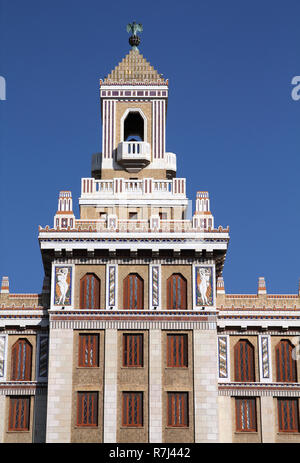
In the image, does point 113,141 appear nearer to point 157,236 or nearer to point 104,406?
point 157,236

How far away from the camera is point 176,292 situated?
57625 millimetres

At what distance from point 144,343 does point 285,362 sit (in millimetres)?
9029

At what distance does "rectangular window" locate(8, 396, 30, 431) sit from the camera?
56500mm

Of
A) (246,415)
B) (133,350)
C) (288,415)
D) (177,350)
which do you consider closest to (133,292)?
(133,350)

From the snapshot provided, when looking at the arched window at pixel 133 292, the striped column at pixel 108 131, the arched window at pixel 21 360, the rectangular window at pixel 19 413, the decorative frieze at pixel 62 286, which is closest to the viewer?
the rectangular window at pixel 19 413

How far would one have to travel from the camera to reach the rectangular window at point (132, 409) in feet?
180

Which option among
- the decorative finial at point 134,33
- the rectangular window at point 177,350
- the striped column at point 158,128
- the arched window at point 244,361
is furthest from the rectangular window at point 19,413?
the decorative finial at point 134,33

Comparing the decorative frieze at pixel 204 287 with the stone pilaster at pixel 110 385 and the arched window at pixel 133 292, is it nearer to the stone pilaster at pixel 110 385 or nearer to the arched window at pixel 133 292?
the arched window at pixel 133 292

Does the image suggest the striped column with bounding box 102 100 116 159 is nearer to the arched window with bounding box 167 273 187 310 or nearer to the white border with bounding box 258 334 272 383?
the arched window with bounding box 167 273 187 310

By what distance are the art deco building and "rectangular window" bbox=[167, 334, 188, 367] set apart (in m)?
0.06

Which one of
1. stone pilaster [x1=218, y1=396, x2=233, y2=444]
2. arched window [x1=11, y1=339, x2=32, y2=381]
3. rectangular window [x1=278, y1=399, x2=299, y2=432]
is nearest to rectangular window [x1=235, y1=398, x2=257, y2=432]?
stone pilaster [x1=218, y1=396, x2=233, y2=444]

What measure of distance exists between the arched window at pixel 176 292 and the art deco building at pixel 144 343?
62 mm
